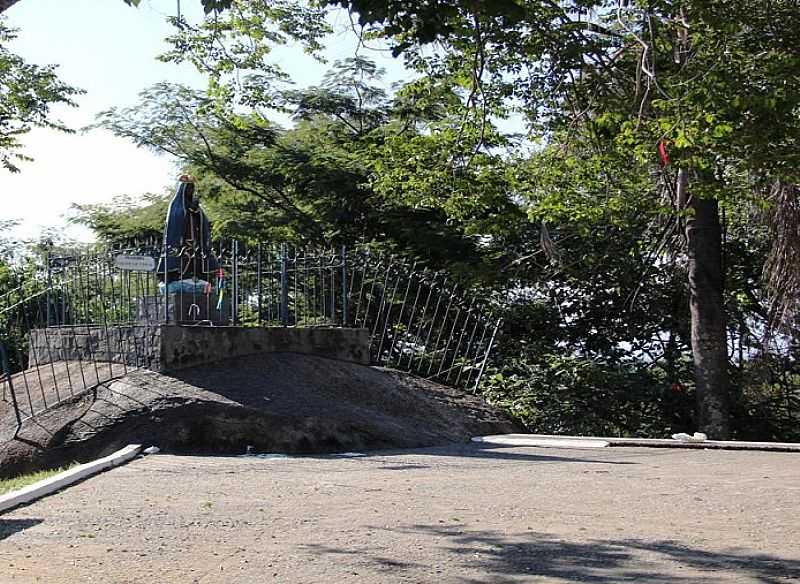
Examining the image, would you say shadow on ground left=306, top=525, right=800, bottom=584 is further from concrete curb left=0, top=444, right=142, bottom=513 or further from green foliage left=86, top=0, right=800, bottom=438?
green foliage left=86, top=0, right=800, bottom=438

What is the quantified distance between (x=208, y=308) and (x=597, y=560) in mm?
9184

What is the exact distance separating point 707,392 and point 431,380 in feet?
13.8

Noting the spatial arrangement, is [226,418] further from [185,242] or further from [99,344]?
[185,242]

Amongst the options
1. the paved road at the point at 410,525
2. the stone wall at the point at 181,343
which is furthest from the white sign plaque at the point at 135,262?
the paved road at the point at 410,525

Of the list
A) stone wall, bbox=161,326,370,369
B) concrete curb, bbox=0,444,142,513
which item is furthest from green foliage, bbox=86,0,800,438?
concrete curb, bbox=0,444,142,513

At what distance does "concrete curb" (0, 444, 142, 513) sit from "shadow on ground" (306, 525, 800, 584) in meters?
2.76

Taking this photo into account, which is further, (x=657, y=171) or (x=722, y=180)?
(x=657, y=171)

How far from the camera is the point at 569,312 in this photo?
18.3m

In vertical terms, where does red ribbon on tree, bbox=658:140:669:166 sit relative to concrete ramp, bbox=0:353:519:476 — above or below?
above

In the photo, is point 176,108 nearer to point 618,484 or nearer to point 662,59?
point 662,59

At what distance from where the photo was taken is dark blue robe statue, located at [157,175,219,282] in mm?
13414

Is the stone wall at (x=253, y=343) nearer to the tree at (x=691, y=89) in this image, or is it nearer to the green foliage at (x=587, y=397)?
the green foliage at (x=587, y=397)

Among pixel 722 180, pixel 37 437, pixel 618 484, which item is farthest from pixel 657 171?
pixel 37 437

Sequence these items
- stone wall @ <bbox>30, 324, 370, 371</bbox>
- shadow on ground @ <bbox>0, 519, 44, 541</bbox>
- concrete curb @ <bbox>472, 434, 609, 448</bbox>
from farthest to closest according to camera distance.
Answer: concrete curb @ <bbox>472, 434, 609, 448</bbox>
stone wall @ <bbox>30, 324, 370, 371</bbox>
shadow on ground @ <bbox>0, 519, 44, 541</bbox>
